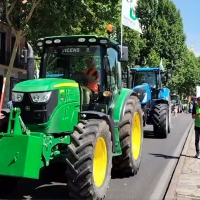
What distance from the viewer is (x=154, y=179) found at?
7.82 meters

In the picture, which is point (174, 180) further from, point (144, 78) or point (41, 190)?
point (144, 78)

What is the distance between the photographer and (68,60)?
7.24 metres

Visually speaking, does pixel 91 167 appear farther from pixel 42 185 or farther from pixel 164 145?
pixel 164 145

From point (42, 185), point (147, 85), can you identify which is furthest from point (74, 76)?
point (147, 85)

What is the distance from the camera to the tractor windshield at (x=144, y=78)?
16.6 m

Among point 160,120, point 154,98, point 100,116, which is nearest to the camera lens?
point 100,116

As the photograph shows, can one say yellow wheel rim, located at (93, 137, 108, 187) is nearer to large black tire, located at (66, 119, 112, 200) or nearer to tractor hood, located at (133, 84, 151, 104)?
large black tire, located at (66, 119, 112, 200)

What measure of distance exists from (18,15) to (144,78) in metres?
7.28

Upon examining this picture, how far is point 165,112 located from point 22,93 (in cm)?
911

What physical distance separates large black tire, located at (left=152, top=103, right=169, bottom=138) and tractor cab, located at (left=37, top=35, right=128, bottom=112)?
22.9 ft

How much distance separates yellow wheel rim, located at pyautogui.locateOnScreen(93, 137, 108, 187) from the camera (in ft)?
19.2

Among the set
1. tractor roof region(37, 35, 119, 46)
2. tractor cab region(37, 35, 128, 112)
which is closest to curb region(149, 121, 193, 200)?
tractor cab region(37, 35, 128, 112)

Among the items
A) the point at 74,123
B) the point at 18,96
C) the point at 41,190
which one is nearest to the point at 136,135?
the point at 74,123

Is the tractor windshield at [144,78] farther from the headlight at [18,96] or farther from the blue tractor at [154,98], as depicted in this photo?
the headlight at [18,96]
